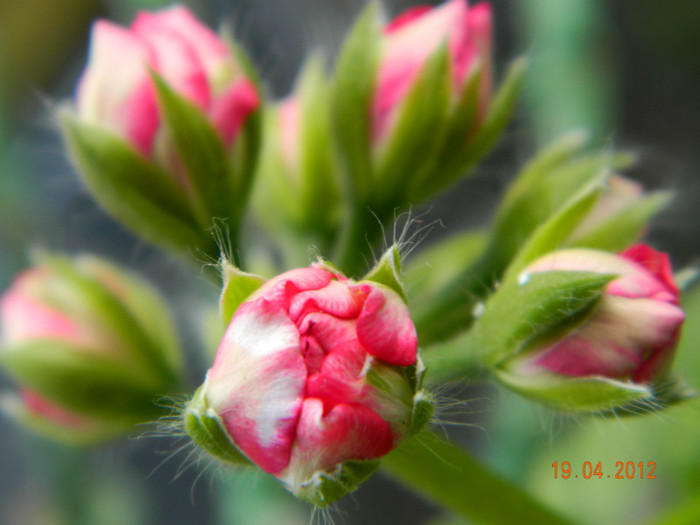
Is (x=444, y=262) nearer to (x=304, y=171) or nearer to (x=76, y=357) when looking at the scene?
→ (x=304, y=171)

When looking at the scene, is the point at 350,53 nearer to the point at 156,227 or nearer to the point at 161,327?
the point at 156,227

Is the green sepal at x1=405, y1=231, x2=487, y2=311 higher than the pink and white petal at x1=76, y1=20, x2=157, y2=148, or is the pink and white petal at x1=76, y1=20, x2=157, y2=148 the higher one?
the pink and white petal at x1=76, y1=20, x2=157, y2=148

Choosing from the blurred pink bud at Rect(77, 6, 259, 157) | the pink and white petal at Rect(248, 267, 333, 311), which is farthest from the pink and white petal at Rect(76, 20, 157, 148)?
the pink and white petal at Rect(248, 267, 333, 311)

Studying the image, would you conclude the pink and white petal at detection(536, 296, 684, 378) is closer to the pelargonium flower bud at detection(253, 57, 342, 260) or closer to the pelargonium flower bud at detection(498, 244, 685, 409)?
the pelargonium flower bud at detection(498, 244, 685, 409)

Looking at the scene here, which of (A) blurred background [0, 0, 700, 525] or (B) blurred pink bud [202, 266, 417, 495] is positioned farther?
(A) blurred background [0, 0, 700, 525]

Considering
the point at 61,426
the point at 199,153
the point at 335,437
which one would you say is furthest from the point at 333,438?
the point at 61,426

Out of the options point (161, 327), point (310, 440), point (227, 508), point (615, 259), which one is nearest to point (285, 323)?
point (310, 440)
